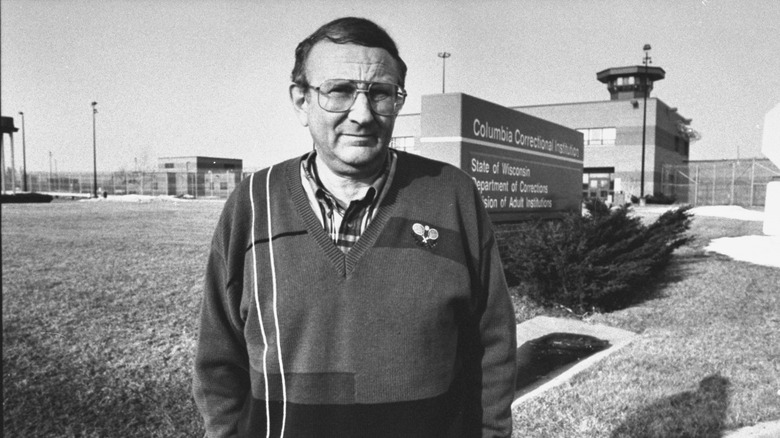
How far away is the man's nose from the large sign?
4218 mm

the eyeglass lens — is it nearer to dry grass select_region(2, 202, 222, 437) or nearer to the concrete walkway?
dry grass select_region(2, 202, 222, 437)

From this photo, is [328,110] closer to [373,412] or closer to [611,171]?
[373,412]

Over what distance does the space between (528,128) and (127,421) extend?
243 inches

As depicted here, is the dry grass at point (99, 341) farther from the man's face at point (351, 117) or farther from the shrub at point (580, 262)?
the shrub at point (580, 262)

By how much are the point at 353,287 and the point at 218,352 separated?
20.0 inches

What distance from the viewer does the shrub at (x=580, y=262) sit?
6.79 meters

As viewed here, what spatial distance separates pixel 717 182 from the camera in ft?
132

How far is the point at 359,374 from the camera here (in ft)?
5.47

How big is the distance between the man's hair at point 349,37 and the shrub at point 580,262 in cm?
537

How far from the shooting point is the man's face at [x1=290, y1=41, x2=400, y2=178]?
179cm

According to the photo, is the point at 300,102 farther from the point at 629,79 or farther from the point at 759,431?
the point at 629,79

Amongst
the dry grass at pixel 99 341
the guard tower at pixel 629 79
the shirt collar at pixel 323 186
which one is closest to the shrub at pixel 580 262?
the dry grass at pixel 99 341

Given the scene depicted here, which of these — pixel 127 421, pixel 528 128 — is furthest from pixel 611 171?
pixel 127 421

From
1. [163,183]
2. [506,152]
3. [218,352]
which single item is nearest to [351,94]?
[218,352]
